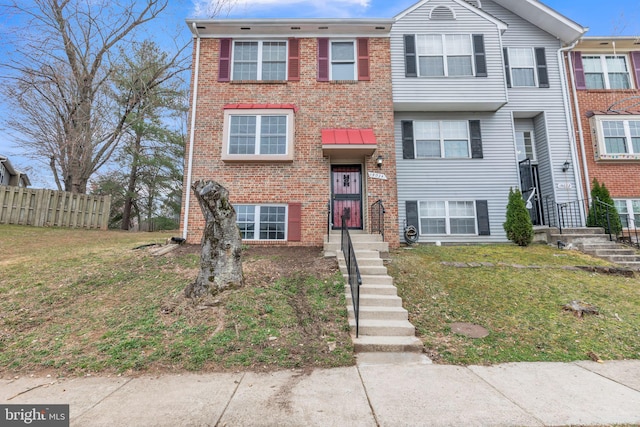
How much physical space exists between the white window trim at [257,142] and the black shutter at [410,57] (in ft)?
15.5

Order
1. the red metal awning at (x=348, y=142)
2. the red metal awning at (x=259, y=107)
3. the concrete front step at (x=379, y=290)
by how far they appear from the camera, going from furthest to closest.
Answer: the red metal awning at (x=259, y=107) < the red metal awning at (x=348, y=142) < the concrete front step at (x=379, y=290)

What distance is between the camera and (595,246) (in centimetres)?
905

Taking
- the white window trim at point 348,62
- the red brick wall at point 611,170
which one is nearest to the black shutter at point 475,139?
the red brick wall at point 611,170

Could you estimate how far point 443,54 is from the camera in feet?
36.2

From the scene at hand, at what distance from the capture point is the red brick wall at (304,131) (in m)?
9.53

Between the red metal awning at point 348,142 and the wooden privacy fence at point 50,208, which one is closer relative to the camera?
the red metal awning at point 348,142

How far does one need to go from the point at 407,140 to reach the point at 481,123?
288 cm

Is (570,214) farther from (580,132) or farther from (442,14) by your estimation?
(442,14)

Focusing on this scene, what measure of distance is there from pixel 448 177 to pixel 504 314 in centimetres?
669

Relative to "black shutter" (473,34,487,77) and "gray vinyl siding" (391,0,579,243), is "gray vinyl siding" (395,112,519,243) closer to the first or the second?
"gray vinyl siding" (391,0,579,243)

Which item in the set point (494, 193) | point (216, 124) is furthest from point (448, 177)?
point (216, 124)

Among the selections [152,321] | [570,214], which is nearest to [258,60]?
[152,321]

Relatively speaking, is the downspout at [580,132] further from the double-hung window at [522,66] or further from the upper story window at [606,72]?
the double-hung window at [522,66]

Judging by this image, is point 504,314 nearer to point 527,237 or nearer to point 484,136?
point 527,237
